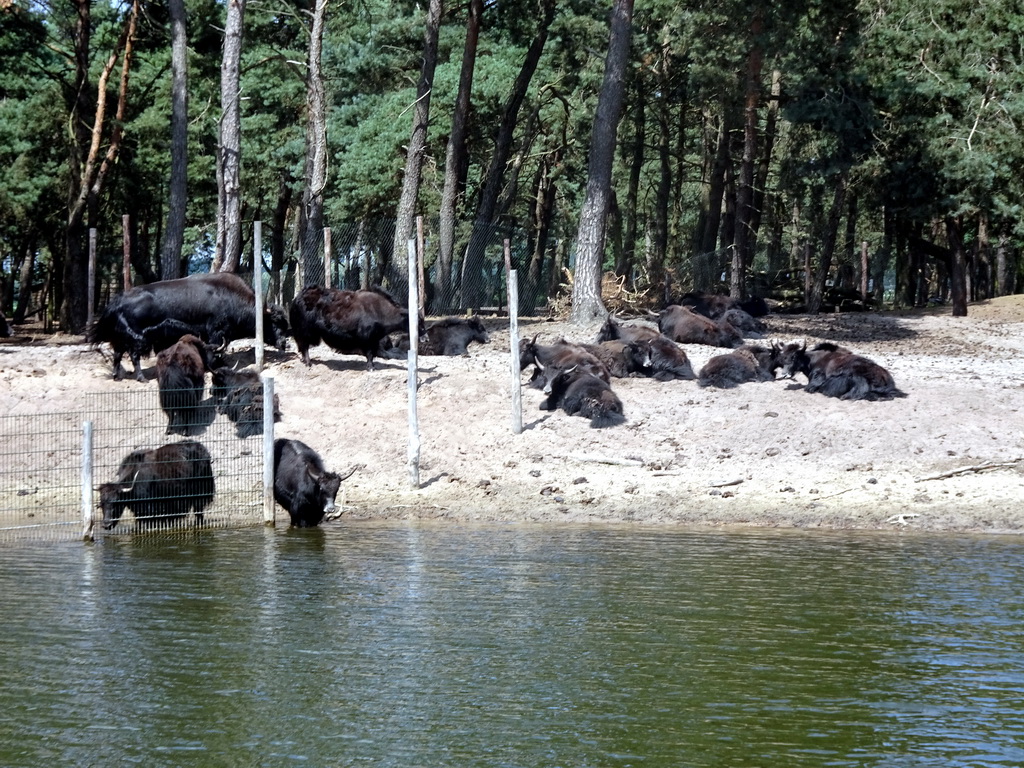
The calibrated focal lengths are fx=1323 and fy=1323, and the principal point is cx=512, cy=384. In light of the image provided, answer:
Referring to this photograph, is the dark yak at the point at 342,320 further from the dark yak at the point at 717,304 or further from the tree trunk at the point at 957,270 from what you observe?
the tree trunk at the point at 957,270

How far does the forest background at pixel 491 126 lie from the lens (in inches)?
1070

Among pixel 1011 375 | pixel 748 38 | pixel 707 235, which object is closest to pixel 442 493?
pixel 1011 375

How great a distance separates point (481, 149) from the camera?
4269 cm

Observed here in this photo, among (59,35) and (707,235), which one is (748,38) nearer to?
(707,235)

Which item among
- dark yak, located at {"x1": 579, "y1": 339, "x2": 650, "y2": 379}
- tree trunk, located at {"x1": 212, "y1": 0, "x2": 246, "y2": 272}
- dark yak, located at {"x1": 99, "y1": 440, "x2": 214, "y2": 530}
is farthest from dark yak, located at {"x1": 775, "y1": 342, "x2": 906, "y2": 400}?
tree trunk, located at {"x1": 212, "y1": 0, "x2": 246, "y2": 272}

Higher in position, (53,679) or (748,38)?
(748,38)

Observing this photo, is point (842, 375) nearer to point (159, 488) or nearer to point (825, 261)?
point (159, 488)

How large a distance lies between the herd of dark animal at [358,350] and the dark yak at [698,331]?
0.03 meters

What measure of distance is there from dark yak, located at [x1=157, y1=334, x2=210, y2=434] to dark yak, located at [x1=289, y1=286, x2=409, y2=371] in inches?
93.1

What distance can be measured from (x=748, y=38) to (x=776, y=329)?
7.57 meters

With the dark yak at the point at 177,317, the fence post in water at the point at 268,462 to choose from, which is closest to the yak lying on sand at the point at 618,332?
the dark yak at the point at 177,317

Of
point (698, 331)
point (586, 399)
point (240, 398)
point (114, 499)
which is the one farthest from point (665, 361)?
point (114, 499)

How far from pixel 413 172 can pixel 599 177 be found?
15.7 feet

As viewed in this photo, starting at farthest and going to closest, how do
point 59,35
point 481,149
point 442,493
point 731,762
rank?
1. point 481,149
2. point 59,35
3. point 442,493
4. point 731,762
